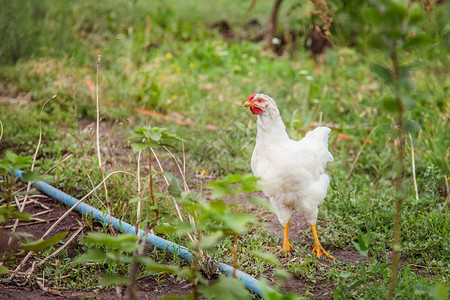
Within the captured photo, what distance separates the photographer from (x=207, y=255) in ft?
8.79

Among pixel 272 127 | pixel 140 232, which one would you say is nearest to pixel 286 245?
pixel 272 127

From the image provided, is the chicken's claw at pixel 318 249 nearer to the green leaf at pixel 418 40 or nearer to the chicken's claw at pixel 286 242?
the chicken's claw at pixel 286 242

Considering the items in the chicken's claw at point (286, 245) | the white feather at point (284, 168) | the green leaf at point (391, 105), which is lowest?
the chicken's claw at point (286, 245)

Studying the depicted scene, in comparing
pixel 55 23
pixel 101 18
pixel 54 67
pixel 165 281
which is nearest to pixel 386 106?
pixel 165 281

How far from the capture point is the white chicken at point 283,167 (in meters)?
2.86

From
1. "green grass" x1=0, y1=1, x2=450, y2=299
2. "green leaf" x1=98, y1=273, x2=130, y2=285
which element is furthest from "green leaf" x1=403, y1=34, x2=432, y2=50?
"green leaf" x1=98, y1=273, x2=130, y2=285

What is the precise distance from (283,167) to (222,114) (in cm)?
225

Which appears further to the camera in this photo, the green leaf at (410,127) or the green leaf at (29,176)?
the green leaf at (29,176)

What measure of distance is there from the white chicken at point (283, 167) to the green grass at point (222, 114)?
0.29m

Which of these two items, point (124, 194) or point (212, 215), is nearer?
point (212, 215)

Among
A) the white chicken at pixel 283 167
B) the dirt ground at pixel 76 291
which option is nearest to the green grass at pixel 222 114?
the dirt ground at pixel 76 291

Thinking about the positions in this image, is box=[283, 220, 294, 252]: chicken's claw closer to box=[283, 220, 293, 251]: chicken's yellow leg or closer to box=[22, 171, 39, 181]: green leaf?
box=[283, 220, 293, 251]: chicken's yellow leg

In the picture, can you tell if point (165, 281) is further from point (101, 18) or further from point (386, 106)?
point (101, 18)

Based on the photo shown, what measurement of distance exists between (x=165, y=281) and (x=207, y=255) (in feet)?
0.85
